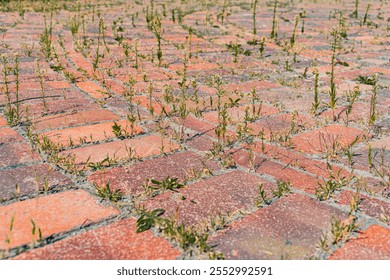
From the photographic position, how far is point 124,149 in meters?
2.65

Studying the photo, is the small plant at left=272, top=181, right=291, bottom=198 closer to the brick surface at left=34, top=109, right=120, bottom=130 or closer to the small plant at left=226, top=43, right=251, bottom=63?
the brick surface at left=34, top=109, right=120, bottom=130

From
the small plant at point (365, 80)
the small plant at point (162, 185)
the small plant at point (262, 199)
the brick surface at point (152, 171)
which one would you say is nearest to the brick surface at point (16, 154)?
the brick surface at point (152, 171)

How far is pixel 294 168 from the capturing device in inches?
96.9

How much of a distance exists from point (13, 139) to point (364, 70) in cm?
373

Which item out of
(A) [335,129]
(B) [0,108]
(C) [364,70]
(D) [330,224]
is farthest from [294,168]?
(C) [364,70]

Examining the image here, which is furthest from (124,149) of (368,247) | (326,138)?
(368,247)

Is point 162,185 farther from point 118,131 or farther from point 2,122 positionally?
point 2,122

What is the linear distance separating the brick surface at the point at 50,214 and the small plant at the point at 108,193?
0.05 metres

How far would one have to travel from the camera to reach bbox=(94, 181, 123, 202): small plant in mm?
2055

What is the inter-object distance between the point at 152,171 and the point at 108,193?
357 millimetres

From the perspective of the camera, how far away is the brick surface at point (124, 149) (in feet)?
8.26

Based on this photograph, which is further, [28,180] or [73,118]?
[73,118]

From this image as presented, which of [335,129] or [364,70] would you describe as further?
[364,70]
